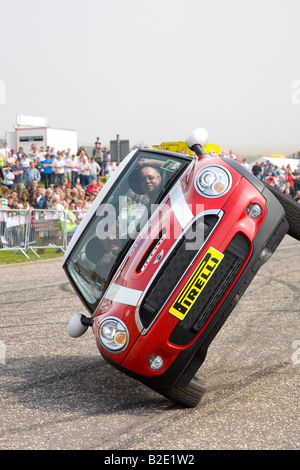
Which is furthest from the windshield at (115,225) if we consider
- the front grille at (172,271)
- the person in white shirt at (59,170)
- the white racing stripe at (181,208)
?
the person in white shirt at (59,170)

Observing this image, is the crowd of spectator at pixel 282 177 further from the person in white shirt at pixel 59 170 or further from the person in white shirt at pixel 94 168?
the person in white shirt at pixel 59 170

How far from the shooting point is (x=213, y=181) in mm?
4789

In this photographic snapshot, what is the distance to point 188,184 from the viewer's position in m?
4.89

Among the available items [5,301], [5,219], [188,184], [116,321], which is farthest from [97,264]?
[5,219]

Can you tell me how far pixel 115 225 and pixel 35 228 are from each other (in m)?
9.85

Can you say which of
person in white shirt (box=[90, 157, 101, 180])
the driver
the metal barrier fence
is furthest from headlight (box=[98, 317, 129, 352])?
person in white shirt (box=[90, 157, 101, 180])

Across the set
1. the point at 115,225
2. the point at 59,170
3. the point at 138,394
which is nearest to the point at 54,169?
the point at 59,170

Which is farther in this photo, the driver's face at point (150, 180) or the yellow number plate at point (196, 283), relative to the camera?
the driver's face at point (150, 180)

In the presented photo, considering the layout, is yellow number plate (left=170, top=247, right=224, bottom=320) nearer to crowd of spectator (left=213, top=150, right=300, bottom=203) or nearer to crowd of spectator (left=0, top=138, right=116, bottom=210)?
crowd of spectator (left=0, top=138, right=116, bottom=210)

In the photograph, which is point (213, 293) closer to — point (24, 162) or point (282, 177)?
point (24, 162)

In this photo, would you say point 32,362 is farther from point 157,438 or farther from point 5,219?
point 5,219

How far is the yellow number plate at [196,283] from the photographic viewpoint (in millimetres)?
4340

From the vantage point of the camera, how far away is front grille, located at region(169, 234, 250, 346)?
14.3 ft
